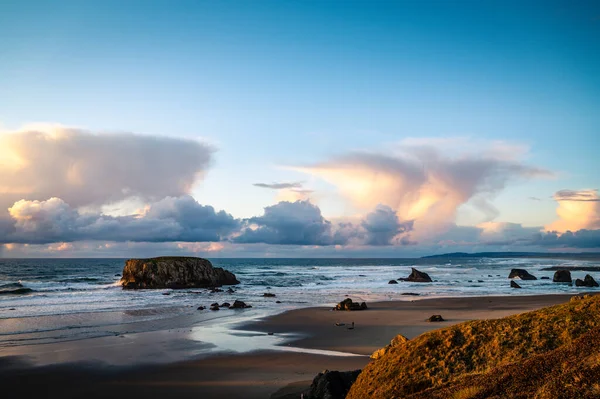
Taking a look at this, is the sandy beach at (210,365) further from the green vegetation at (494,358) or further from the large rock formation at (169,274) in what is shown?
the large rock formation at (169,274)

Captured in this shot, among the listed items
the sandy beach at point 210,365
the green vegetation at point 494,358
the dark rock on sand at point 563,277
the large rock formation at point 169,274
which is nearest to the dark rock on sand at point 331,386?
the green vegetation at point 494,358

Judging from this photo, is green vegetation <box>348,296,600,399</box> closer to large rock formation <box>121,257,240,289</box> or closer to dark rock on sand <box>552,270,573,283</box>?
large rock formation <box>121,257,240,289</box>

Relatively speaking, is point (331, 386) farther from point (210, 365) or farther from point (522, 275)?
point (522, 275)

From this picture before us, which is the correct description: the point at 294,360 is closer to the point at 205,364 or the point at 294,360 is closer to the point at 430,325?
the point at 205,364

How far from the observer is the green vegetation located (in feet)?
26.2

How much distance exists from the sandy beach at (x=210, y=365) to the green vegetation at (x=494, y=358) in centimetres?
495

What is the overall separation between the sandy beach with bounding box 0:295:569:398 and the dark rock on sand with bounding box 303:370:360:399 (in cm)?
177

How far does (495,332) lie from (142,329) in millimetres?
23850

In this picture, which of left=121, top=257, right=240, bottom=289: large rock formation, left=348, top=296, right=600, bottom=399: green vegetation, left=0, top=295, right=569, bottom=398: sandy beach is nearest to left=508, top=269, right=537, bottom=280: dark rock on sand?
left=121, top=257, right=240, bottom=289: large rock formation

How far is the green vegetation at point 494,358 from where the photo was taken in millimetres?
7980

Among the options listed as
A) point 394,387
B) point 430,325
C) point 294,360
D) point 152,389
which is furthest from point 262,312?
point 394,387

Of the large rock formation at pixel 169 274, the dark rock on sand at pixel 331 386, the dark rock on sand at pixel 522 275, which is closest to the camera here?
the dark rock on sand at pixel 331 386

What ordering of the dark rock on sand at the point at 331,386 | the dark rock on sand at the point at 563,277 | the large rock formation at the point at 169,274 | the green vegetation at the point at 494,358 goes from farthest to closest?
the dark rock on sand at the point at 563,277 → the large rock formation at the point at 169,274 → the dark rock on sand at the point at 331,386 → the green vegetation at the point at 494,358

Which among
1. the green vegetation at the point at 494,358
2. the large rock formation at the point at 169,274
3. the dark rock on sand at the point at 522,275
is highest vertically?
the green vegetation at the point at 494,358
